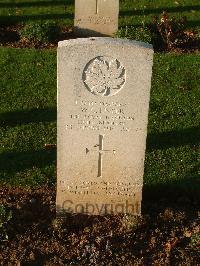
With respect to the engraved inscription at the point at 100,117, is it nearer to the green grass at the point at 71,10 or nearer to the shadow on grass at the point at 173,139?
the shadow on grass at the point at 173,139

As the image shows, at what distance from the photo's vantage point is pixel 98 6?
10.0 m

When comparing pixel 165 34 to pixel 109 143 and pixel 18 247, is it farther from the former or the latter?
pixel 18 247

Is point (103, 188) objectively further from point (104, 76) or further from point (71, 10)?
point (71, 10)

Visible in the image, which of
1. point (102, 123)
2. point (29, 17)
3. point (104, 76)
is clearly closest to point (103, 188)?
point (102, 123)

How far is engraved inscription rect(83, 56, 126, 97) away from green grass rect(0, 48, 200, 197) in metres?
1.86

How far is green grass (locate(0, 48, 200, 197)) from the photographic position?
22.5 feet

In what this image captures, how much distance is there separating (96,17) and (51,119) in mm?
3173

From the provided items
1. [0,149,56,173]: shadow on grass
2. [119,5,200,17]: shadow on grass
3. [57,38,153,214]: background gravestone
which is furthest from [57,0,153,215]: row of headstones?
[119,5,200,17]: shadow on grass

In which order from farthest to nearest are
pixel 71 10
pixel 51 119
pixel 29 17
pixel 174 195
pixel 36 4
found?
pixel 36 4, pixel 71 10, pixel 29 17, pixel 51 119, pixel 174 195

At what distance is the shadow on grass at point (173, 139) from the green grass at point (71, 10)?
3993mm

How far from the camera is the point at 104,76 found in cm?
509

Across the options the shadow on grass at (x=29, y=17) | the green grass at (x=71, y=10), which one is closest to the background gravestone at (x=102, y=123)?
the green grass at (x=71, y=10)

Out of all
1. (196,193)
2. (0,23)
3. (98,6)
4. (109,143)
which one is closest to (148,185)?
(196,193)

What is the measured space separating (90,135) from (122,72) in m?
0.80
